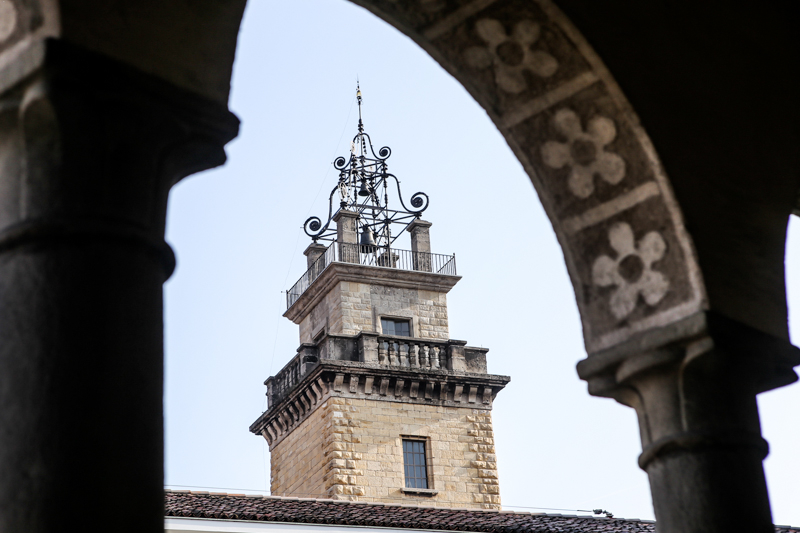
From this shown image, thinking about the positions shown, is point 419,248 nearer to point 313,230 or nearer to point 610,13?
point 313,230

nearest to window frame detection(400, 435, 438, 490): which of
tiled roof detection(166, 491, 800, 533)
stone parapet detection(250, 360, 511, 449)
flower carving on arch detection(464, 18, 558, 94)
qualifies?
stone parapet detection(250, 360, 511, 449)

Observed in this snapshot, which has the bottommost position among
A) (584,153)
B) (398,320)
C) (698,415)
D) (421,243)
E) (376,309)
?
(698,415)

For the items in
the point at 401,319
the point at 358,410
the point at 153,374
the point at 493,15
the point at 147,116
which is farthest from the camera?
the point at 401,319

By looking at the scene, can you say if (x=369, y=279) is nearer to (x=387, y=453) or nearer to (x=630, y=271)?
(x=387, y=453)

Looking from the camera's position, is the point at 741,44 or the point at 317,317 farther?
the point at 317,317

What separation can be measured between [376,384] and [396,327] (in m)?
2.10

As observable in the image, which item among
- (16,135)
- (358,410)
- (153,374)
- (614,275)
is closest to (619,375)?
(614,275)

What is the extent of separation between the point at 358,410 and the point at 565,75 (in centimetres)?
2513

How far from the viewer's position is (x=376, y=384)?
28609mm

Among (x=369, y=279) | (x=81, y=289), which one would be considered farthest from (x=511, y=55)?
(x=369, y=279)

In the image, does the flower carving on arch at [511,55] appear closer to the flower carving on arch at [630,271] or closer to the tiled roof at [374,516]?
the flower carving on arch at [630,271]

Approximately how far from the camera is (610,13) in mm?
3541

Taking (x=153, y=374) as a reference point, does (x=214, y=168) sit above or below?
above

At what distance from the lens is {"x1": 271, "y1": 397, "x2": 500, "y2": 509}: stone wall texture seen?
2719 centimetres
